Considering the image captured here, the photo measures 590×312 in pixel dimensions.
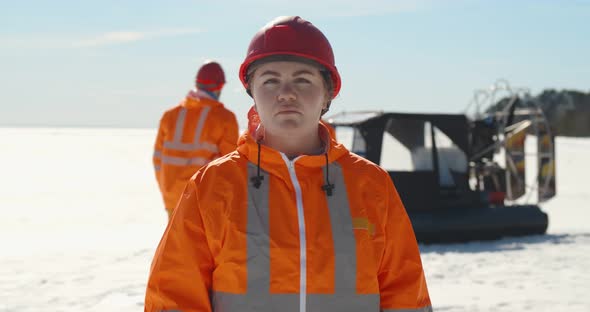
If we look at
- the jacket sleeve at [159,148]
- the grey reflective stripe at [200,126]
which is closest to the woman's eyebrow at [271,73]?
the grey reflective stripe at [200,126]

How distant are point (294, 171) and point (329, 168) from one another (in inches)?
4.4

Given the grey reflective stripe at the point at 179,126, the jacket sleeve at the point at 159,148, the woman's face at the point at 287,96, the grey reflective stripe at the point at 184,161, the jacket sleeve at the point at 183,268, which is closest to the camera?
the jacket sleeve at the point at 183,268

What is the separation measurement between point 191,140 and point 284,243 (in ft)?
11.1

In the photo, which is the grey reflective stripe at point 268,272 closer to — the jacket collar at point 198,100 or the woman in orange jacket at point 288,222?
the woman in orange jacket at point 288,222

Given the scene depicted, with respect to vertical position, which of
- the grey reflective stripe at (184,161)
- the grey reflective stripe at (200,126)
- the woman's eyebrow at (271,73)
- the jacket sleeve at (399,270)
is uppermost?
the woman's eyebrow at (271,73)

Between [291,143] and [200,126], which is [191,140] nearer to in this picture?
[200,126]

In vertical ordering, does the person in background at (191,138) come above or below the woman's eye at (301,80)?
below

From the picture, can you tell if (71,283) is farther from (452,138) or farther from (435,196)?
(452,138)

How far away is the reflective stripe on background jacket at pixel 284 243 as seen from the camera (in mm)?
1731

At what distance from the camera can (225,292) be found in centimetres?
174

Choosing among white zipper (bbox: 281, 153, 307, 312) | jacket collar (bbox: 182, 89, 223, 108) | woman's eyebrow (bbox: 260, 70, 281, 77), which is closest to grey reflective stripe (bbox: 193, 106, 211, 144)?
jacket collar (bbox: 182, 89, 223, 108)

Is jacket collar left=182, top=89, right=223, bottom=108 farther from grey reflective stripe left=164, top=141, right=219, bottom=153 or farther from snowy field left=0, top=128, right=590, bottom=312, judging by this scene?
snowy field left=0, top=128, right=590, bottom=312

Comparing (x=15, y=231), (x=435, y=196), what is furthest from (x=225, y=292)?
(x=15, y=231)

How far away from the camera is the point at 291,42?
1846mm
